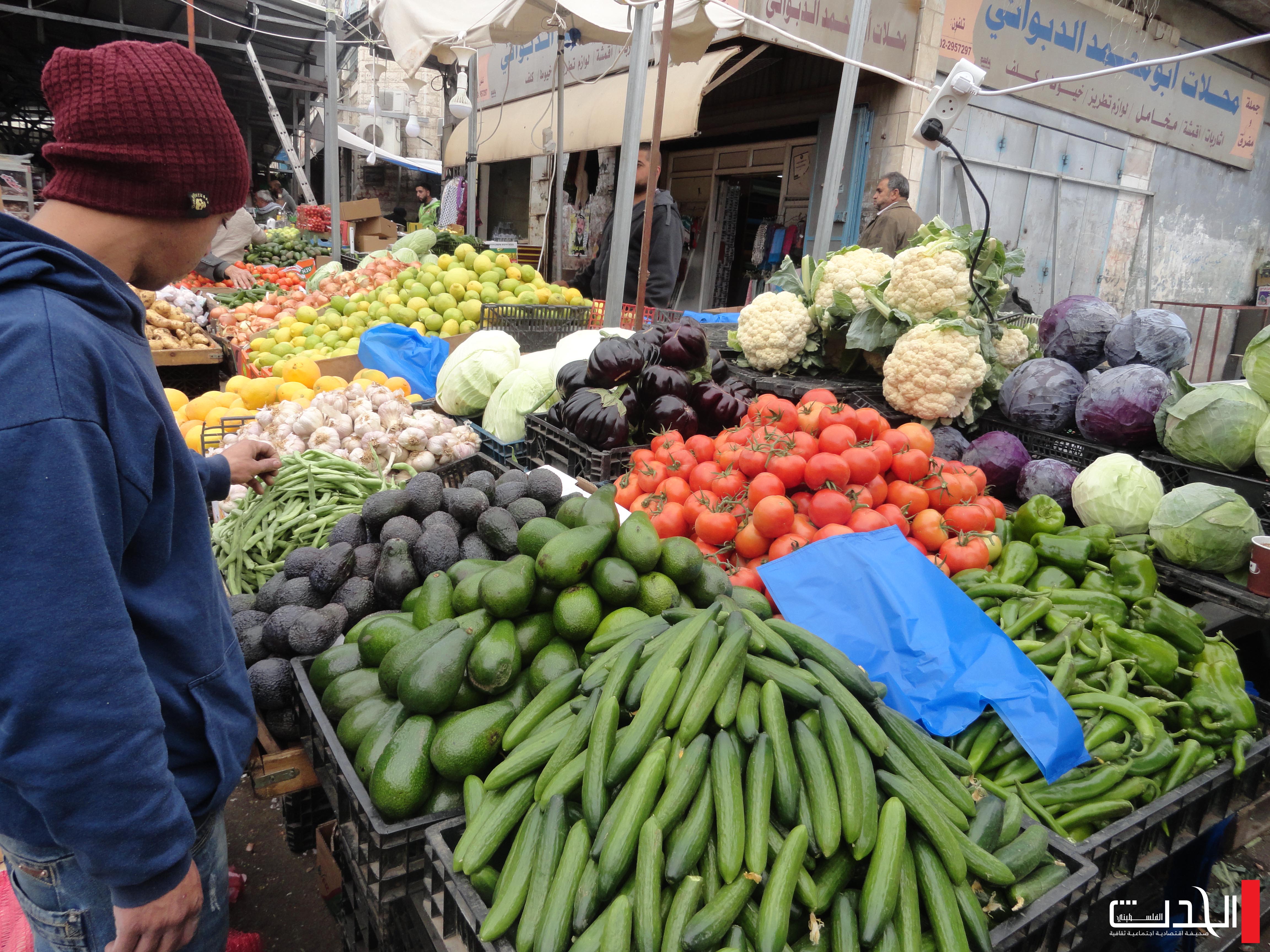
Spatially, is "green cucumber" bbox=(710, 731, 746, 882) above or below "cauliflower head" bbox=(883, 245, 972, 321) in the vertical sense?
below

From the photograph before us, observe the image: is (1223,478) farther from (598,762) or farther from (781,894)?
(598,762)

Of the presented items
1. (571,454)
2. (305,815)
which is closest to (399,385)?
(571,454)

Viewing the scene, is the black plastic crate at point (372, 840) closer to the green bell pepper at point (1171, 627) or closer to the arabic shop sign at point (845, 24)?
the green bell pepper at point (1171, 627)

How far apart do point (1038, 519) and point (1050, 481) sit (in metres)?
0.52

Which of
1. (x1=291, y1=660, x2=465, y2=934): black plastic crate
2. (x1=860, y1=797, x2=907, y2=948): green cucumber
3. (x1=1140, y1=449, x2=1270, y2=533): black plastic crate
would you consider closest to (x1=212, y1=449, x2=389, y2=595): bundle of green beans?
(x1=291, y1=660, x2=465, y2=934): black plastic crate

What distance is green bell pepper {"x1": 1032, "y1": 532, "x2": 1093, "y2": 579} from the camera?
2.72 m

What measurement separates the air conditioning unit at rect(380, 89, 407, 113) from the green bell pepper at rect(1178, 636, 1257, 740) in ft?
98.9

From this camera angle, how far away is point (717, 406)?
3537 millimetres

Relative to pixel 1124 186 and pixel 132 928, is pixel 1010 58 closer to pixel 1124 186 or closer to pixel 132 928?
pixel 1124 186

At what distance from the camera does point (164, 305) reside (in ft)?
21.7

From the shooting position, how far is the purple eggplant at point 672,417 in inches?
133

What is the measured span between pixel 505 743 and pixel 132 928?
Answer: 703mm

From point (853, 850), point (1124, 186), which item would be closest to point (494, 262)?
point (853, 850)

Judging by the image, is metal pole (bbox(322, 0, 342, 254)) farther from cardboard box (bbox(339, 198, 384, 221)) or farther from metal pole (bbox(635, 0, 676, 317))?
metal pole (bbox(635, 0, 676, 317))
